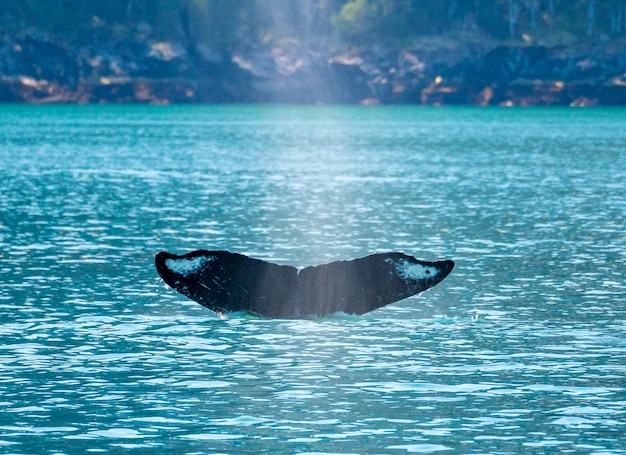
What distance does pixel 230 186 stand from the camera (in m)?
77.8

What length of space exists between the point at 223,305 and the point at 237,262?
1.12m

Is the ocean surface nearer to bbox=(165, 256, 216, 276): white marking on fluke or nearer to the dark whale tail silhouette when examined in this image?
A: the dark whale tail silhouette

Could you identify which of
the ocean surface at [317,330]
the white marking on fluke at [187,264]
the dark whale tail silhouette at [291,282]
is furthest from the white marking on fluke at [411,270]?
the white marking on fluke at [187,264]

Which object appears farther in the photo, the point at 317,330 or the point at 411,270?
the point at 411,270

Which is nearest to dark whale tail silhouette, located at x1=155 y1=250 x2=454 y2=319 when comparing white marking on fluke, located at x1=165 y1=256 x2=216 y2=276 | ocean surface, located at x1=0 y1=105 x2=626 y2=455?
white marking on fluke, located at x1=165 y1=256 x2=216 y2=276

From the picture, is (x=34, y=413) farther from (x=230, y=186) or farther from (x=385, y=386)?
(x=230, y=186)

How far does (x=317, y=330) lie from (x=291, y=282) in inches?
71.0

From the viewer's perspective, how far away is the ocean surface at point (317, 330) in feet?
73.0

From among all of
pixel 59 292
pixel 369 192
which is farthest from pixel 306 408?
pixel 369 192

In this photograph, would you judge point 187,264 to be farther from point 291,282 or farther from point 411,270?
point 411,270

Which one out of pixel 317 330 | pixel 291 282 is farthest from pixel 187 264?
pixel 317 330

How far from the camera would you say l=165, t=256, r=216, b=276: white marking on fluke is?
32281 millimetres

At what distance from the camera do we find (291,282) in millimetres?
32562

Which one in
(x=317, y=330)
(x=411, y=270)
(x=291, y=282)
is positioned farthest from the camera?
(x=411, y=270)
